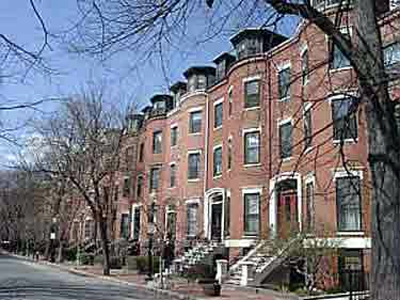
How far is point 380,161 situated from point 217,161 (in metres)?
29.2

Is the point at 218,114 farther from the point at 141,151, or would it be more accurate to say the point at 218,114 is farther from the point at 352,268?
the point at 352,268

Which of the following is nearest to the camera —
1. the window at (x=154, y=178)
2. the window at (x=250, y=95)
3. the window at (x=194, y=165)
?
the window at (x=250, y=95)

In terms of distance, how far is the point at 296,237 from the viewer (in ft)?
75.5

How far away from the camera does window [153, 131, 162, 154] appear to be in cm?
4700

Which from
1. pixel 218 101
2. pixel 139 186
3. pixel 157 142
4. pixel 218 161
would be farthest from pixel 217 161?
pixel 139 186

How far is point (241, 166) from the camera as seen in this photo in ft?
103

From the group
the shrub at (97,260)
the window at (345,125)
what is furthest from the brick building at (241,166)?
the shrub at (97,260)

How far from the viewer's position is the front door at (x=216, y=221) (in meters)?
34.9

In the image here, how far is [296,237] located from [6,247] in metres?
85.2

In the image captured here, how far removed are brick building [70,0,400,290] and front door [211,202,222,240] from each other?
9 cm

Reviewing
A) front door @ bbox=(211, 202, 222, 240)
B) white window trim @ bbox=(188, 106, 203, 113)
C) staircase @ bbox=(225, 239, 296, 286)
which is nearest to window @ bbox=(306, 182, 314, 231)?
staircase @ bbox=(225, 239, 296, 286)

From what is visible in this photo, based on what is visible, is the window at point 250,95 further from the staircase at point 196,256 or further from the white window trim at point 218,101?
the staircase at point 196,256

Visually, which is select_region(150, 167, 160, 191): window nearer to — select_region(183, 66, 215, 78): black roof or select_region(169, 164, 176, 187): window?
select_region(169, 164, 176, 187): window

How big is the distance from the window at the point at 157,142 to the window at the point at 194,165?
24.7 ft
